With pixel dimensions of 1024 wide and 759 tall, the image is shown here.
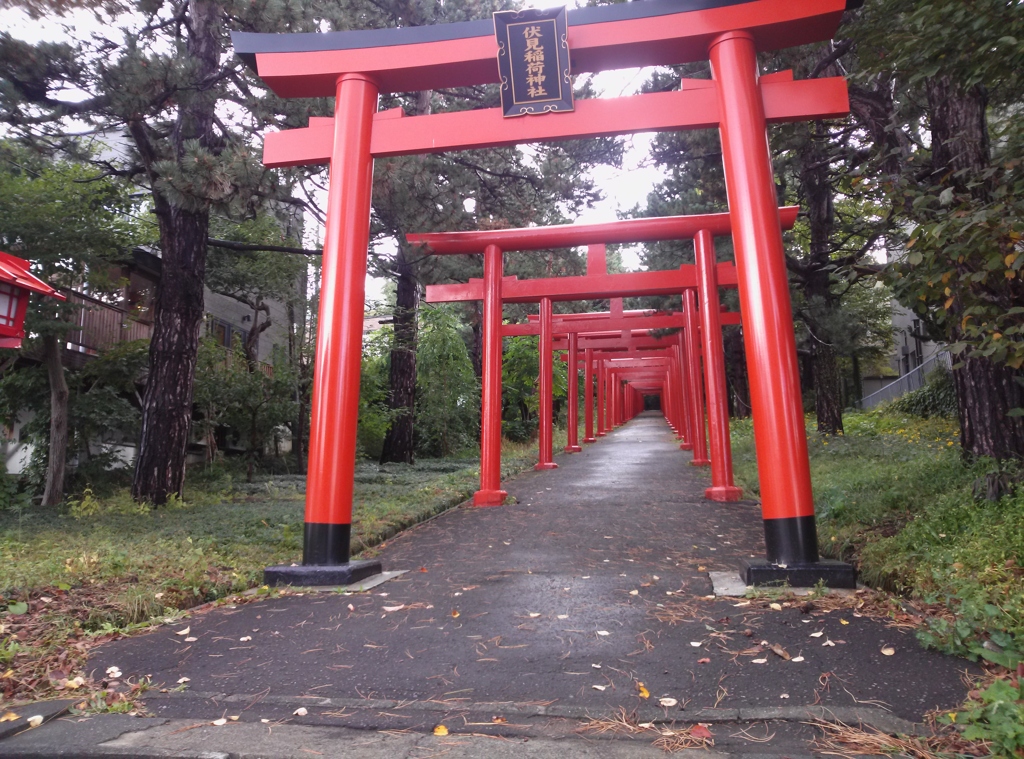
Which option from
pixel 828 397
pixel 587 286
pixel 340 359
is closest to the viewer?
pixel 340 359

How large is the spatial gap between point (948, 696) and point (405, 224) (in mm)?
7767

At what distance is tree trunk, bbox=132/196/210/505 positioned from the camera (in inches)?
331

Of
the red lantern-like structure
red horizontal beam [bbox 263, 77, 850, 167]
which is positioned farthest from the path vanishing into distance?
the red lantern-like structure

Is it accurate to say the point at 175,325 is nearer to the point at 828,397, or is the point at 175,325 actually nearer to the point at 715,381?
the point at 715,381

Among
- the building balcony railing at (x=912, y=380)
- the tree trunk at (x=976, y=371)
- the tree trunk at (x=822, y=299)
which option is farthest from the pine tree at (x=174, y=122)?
the building balcony railing at (x=912, y=380)

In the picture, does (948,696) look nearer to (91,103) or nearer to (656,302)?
(91,103)

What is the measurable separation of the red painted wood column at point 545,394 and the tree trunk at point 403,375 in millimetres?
2682

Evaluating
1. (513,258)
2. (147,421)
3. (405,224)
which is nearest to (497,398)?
(405,224)

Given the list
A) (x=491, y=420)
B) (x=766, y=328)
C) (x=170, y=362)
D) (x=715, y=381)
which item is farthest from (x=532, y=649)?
(x=170, y=362)

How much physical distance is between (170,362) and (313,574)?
16.0ft

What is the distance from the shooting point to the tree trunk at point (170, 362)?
8406 millimetres

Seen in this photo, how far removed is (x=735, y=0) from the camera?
4.80 metres

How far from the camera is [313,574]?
4680mm

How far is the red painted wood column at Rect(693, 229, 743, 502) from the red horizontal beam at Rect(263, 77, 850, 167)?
3.70m
